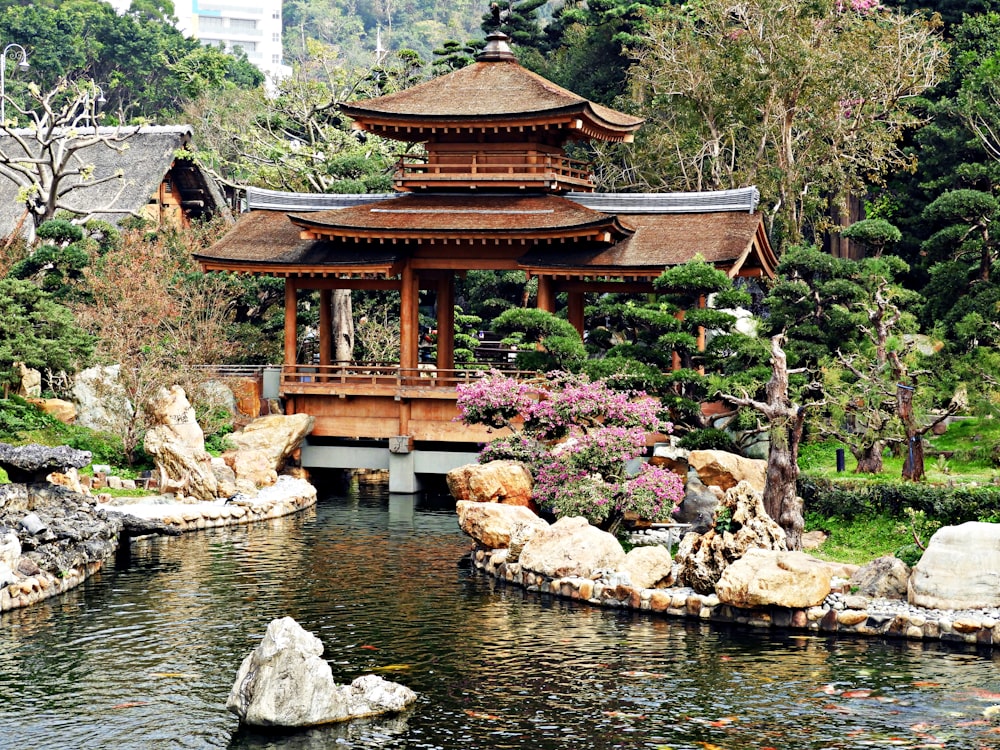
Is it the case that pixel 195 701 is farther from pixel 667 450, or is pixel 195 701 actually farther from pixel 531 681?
pixel 667 450

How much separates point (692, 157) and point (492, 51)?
1043cm

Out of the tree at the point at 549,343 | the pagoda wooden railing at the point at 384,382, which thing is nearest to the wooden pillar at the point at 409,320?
the pagoda wooden railing at the point at 384,382

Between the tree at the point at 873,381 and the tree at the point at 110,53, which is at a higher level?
the tree at the point at 110,53

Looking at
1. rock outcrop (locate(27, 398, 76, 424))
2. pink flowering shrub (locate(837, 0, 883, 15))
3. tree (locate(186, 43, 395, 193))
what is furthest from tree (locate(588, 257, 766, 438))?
pink flowering shrub (locate(837, 0, 883, 15))

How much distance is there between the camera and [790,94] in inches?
1729

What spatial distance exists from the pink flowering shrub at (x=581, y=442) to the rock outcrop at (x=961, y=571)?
6611 millimetres

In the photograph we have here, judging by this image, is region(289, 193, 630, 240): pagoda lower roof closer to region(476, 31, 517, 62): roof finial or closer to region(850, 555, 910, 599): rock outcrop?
region(476, 31, 517, 62): roof finial

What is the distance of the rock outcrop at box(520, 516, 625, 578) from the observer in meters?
24.9

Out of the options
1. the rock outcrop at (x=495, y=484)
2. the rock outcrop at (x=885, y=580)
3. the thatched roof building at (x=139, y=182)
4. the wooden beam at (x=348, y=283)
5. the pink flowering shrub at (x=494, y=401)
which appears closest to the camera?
the rock outcrop at (x=885, y=580)

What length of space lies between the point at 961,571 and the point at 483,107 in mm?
19950

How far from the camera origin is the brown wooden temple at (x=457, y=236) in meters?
35.9

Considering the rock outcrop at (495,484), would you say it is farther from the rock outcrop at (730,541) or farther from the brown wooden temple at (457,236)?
the brown wooden temple at (457,236)

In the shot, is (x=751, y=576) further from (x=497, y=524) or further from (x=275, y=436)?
(x=275, y=436)

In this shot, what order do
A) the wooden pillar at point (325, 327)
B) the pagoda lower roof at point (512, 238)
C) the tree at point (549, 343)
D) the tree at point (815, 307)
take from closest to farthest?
the tree at point (549, 343), the tree at point (815, 307), the pagoda lower roof at point (512, 238), the wooden pillar at point (325, 327)
